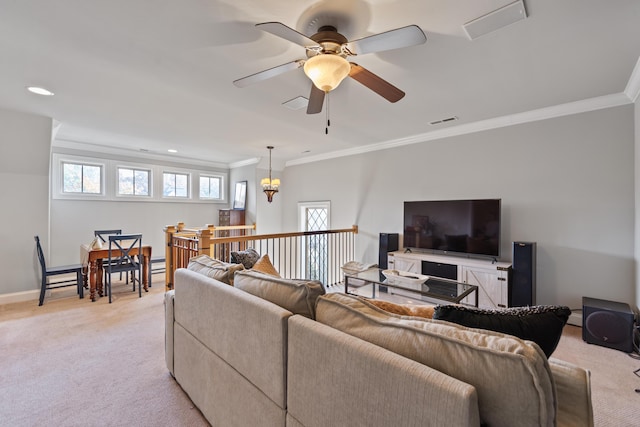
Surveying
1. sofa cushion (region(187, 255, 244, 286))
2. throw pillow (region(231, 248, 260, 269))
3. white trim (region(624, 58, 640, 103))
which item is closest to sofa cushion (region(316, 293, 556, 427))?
sofa cushion (region(187, 255, 244, 286))

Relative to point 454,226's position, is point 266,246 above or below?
below

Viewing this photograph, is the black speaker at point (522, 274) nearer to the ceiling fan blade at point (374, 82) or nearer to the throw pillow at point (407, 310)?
the ceiling fan blade at point (374, 82)

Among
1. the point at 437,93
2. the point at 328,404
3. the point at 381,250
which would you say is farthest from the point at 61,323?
the point at 437,93

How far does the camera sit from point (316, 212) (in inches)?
245

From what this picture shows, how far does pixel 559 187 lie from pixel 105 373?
190 inches

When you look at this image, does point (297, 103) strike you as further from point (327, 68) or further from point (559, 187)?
point (559, 187)

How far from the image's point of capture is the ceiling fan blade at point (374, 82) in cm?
189

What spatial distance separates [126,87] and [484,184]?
437 centimetres

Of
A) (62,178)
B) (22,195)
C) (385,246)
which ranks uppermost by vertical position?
(62,178)

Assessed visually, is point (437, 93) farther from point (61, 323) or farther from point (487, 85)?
point (61, 323)

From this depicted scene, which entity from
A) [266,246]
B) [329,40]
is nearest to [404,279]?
[329,40]

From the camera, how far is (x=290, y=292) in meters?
1.35

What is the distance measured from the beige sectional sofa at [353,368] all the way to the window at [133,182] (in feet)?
17.1

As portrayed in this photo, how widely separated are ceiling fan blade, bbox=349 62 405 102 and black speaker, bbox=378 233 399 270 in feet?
8.67
